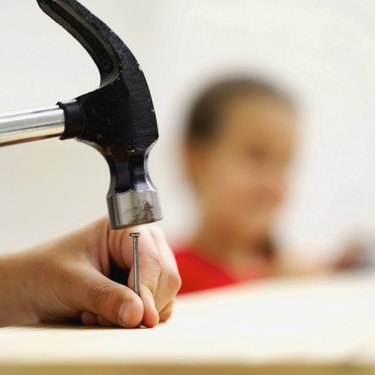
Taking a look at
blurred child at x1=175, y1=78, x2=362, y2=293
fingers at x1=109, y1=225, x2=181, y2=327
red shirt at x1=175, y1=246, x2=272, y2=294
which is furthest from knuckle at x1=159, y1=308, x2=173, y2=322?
blurred child at x1=175, y1=78, x2=362, y2=293

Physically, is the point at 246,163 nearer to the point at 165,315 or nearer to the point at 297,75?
the point at 297,75

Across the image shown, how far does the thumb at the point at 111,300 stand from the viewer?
672 millimetres

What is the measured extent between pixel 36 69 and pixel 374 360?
215cm

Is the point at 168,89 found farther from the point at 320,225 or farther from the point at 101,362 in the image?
the point at 101,362

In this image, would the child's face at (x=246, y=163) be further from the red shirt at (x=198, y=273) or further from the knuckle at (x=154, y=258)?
the knuckle at (x=154, y=258)

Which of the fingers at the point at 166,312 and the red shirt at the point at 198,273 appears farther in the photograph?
the red shirt at the point at 198,273

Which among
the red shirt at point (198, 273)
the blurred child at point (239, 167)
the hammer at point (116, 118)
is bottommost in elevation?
the red shirt at point (198, 273)

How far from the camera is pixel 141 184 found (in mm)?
678

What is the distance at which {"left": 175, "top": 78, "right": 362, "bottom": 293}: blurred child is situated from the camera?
2293 mm

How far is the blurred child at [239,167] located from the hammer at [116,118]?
154 centimetres

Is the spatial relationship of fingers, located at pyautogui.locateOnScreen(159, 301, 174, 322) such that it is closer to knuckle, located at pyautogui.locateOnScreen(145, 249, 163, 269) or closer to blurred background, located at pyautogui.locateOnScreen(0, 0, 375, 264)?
knuckle, located at pyautogui.locateOnScreen(145, 249, 163, 269)

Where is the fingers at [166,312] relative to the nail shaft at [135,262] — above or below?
below

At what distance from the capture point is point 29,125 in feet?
1.90

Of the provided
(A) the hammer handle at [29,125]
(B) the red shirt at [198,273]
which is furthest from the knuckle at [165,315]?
(B) the red shirt at [198,273]
